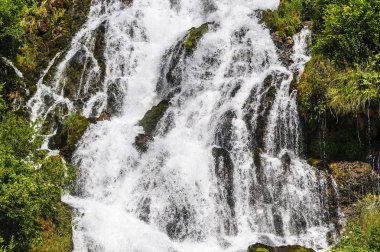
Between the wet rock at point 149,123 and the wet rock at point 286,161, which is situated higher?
the wet rock at point 149,123

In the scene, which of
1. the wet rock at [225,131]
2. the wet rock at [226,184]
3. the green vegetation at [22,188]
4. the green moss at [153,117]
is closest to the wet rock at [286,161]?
the wet rock at [226,184]

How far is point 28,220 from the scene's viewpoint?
1170 centimetres

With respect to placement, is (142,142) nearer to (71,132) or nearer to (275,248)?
(71,132)

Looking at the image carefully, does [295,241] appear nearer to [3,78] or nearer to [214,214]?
[214,214]

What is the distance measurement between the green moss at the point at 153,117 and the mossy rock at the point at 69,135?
2974 millimetres

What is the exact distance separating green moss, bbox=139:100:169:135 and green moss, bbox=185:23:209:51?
3.80 meters

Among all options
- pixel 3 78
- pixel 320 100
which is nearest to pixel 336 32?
pixel 320 100

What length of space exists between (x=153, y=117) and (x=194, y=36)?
19.3 feet

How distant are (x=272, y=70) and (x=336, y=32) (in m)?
4.00

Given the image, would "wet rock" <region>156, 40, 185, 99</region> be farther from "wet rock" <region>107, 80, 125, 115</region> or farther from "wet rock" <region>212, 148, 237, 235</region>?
"wet rock" <region>212, 148, 237, 235</region>

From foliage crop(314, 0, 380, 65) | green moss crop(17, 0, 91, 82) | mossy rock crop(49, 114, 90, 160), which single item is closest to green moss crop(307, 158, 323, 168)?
foliage crop(314, 0, 380, 65)

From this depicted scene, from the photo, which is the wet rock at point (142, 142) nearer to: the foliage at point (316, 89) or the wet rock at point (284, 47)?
the foliage at point (316, 89)

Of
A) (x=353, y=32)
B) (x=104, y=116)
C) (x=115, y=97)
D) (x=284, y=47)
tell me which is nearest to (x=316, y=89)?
(x=353, y=32)

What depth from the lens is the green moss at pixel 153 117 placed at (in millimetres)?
21300
